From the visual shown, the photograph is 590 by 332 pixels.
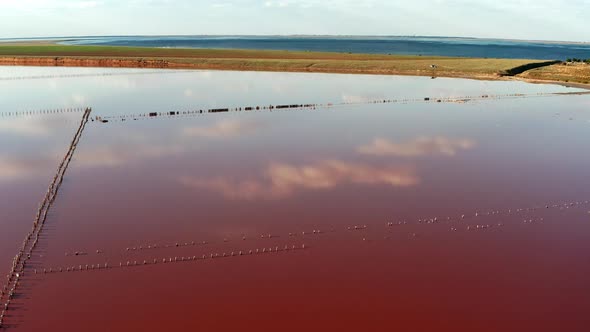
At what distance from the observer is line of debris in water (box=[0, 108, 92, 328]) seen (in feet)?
47.0

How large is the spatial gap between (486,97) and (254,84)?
2900 centimetres

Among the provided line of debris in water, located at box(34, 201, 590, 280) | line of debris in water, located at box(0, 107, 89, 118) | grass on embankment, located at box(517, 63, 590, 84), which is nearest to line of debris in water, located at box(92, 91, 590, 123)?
line of debris in water, located at box(0, 107, 89, 118)

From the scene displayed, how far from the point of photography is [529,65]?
83.1 meters

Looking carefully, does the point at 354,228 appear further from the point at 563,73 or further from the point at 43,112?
the point at 563,73

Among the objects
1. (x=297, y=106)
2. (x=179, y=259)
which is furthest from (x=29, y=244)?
(x=297, y=106)

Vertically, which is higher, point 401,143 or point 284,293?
point 401,143

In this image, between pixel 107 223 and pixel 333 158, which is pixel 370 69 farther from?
pixel 107 223

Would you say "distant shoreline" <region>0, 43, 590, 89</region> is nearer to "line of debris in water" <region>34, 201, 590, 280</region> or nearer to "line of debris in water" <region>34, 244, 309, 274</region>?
"line of debris in water" <region>34, 201, 590, 280</region>

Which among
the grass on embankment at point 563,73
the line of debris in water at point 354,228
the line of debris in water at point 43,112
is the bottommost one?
the line of debris in water at point 354,228

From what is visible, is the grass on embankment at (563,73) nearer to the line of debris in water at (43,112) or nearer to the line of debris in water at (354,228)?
the line of debris in water at (354,228)

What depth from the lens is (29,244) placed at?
17609mm

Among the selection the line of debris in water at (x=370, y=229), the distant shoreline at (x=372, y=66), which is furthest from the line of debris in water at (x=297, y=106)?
the line of debris in water at (x=370, y=229)

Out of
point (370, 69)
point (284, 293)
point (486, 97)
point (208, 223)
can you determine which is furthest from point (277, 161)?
point (370, 69)

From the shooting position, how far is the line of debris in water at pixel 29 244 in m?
14.3
